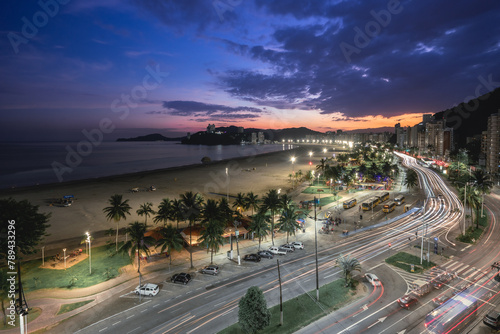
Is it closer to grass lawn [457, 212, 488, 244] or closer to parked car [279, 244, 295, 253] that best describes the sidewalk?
parked car [279, 244, 295, 253]

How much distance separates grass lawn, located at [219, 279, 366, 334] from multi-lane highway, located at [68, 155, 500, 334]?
30.1 inches

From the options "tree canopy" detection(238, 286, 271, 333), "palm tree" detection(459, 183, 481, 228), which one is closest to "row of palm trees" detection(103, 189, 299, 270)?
"tree canopy" detection(238, 286, 271, 333)

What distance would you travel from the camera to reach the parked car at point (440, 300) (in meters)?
24.7

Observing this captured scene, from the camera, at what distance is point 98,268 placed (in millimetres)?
34156

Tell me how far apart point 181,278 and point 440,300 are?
2652 centimetres

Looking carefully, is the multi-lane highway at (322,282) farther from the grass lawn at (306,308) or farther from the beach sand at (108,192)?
the beach sand at (108,192)

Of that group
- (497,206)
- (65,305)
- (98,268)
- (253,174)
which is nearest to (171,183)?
(253,174)

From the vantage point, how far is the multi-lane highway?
22609 millimetres

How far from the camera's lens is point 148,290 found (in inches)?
1094

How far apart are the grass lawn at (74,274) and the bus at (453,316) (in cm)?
3355

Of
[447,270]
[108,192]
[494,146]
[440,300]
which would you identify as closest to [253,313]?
[440,300]

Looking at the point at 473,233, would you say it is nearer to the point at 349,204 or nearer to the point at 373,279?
the point at 349,204

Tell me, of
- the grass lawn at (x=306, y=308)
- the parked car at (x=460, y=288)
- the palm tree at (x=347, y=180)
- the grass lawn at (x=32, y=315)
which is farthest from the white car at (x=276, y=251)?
the palm tree at (x=347, y=180)

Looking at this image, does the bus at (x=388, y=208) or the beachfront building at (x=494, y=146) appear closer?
the bus at (x=388, y=208)
